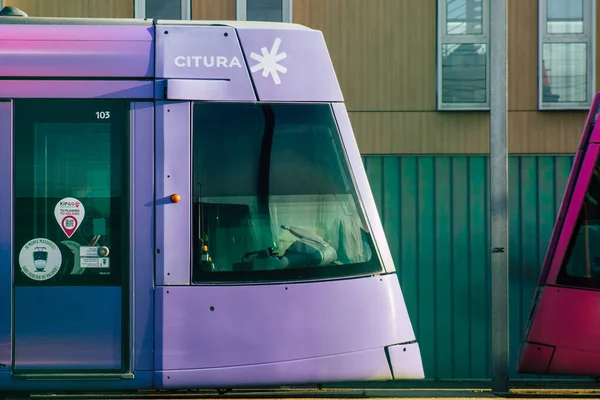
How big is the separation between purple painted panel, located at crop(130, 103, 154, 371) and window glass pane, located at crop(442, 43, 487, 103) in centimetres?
639

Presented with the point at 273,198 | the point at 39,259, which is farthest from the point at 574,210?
the point at 39,259

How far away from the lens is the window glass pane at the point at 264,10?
12.4 metres

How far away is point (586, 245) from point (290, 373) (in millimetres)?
3495

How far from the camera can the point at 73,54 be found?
712cm

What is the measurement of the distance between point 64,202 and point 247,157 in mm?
1370

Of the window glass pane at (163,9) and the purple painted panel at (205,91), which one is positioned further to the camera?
the window glass pane at (163,9)

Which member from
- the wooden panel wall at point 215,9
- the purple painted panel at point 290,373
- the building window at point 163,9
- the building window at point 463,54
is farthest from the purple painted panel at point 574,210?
the building window at point 163,9

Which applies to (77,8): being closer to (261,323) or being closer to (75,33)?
(75,33)

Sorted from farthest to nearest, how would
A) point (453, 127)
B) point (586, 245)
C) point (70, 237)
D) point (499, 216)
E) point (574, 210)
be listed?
1. point (453, 127)
2. point (499, 216)
3. point (574, 210)
4. point (586, 245)
5. point (70, 237)

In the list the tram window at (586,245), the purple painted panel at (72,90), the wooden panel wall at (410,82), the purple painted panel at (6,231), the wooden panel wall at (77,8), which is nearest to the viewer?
the purple painted panel at (6,231)

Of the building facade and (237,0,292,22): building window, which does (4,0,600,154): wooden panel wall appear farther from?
(237,0,292,22): building window

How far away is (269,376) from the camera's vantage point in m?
7.03

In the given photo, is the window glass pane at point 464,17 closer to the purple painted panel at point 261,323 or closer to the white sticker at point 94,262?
the purple painted panel at point 261,323

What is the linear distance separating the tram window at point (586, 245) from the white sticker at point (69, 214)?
4.51 m
